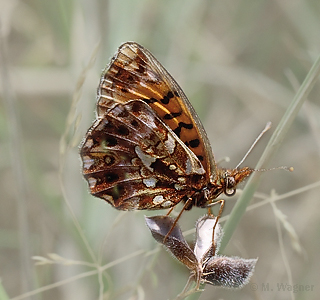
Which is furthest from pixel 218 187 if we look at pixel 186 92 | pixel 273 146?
pixel 186 92

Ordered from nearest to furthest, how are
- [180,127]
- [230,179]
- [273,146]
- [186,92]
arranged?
[273,146], [230,179], [180,127], [186,92]

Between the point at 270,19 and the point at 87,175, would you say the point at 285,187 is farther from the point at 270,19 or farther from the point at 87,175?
the point at 87,175

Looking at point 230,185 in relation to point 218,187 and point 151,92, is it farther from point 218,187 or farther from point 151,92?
point 151,92

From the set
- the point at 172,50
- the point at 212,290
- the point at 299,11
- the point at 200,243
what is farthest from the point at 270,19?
the point at 200,243

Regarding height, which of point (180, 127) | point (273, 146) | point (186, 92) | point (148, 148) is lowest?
point (186, 92)

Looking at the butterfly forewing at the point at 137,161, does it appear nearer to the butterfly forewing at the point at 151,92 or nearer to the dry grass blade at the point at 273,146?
the butterfly forewing at the point at 151,92

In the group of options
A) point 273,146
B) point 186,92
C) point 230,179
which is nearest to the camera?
point 273,146

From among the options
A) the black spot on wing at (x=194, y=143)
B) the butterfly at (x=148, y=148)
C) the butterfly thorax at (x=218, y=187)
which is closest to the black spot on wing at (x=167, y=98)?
the butterfly at (x=148, y=148)
